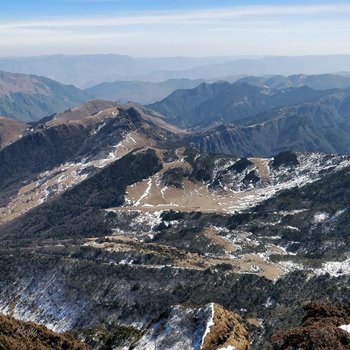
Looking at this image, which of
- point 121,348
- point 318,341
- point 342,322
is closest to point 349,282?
point 121,348

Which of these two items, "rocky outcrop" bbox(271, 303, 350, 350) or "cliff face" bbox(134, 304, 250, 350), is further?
"cliff face" bbox(134, 304, 250, 350)

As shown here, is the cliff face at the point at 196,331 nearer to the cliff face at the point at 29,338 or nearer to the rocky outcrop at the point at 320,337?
the rocky outcrop at the point at 320,337

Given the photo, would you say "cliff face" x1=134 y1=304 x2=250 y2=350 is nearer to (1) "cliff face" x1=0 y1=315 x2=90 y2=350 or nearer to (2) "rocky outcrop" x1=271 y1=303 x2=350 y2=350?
(2) "rocky outcrop" x1=271 y1=303 x2=350 y2=350

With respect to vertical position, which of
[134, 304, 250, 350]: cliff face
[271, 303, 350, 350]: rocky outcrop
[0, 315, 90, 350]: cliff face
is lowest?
[0, 315, 90, 350]: cliff face

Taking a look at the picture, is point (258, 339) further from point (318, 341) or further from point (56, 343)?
point (318, 341)

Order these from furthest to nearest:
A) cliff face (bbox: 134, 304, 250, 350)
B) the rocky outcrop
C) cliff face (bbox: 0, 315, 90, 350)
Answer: cliff face (bbox: 0, 315, 90, 350) → cliff face (bbox: 134, 304, 250, 350) → the rocky outcrop

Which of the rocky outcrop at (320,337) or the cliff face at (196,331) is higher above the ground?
the rocky outcrop at (320,337)

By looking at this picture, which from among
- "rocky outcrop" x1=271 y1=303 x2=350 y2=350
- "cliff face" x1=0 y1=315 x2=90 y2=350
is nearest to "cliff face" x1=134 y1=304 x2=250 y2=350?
"rocky outcrop" x1=271 y1=303 x2=350 y2=350

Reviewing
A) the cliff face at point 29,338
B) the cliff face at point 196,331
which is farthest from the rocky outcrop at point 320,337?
the cliff face at point 29,338
